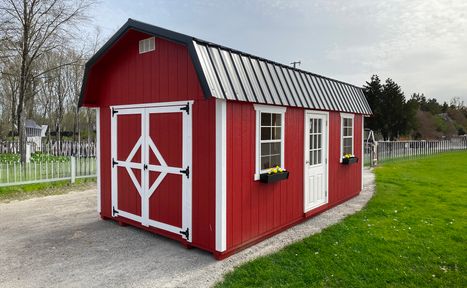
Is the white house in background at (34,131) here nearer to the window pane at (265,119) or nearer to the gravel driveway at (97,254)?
the gravel driveway at (97,254)

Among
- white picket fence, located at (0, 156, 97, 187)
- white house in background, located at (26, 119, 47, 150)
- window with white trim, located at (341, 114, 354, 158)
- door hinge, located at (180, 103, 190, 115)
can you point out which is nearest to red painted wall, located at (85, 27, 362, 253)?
door hinge, located at (180, 103, 190, 115)

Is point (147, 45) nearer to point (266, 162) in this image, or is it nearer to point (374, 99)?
point (266, 162)

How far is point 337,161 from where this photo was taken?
7.17 m

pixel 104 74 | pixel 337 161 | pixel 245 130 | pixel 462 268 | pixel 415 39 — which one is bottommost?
pixel 462 268

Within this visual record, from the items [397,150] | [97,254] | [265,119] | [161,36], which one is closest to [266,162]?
[265,119]

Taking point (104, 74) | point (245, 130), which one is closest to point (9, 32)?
point (104, 74)

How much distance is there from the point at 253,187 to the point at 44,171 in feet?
23.7

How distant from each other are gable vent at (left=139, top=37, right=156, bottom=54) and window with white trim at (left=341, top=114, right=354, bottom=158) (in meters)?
4.63

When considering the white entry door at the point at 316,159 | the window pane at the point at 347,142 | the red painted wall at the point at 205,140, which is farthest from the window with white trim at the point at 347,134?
the red painted wall at the point at 205,140

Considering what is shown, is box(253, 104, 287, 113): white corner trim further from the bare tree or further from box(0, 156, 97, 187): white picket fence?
the bare tree

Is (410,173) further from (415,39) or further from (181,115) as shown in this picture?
(181,115)

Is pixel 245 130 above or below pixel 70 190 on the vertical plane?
above

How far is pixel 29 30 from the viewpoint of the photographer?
40.0 ft

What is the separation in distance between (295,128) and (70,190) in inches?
262
